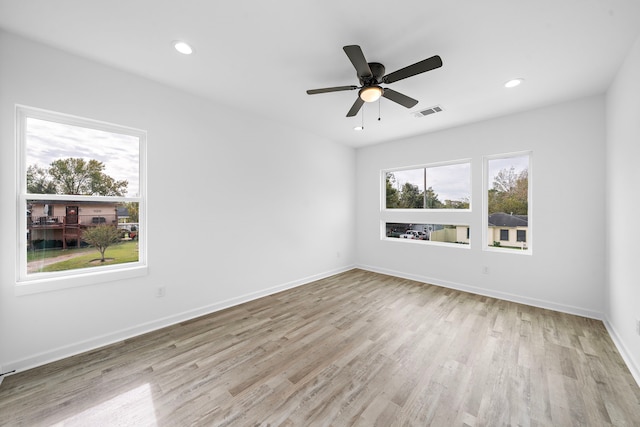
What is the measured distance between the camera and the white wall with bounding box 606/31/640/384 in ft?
Result: 6.69

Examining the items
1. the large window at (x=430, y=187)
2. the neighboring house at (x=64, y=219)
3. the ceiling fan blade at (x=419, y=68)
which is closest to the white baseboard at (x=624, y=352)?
the large window at (x=430, y=187)

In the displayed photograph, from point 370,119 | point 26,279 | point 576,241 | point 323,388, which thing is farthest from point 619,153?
point 26,279

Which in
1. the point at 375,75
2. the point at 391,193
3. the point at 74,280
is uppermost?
the point at 375,75

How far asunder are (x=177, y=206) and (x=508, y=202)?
4.72 meters

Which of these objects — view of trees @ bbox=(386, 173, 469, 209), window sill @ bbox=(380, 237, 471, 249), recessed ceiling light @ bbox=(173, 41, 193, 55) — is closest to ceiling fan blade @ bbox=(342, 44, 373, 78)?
recessed ceiling light @ bbox=(173, 41, 193, 55)

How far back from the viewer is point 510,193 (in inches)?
145

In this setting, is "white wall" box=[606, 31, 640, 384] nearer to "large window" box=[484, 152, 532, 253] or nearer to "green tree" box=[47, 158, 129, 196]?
"large window" box=[484, 152, 532, 253]

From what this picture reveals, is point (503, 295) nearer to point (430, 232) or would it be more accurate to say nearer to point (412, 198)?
point (430, 232)

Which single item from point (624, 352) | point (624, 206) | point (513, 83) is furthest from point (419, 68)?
point (624, 352)

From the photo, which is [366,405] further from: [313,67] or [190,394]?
[313,67]

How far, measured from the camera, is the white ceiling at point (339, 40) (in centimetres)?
172

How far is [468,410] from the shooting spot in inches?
64.3

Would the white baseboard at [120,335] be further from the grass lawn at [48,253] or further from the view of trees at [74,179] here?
the view of trees at [74,179]

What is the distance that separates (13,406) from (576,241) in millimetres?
5745
